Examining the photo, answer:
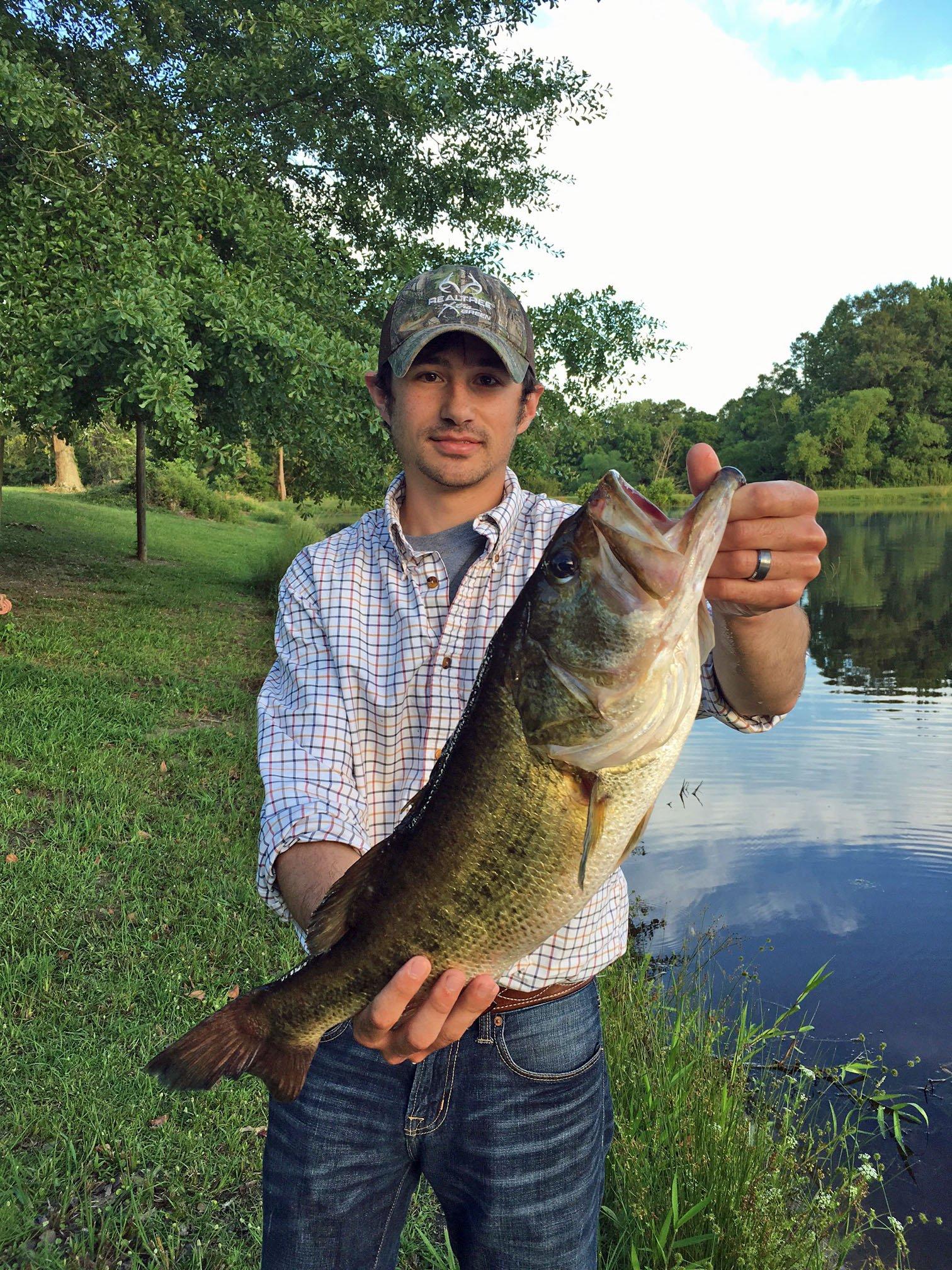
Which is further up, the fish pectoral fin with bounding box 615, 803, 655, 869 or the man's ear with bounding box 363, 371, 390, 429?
the man's ear with bounding box 363, 371, 390, 429

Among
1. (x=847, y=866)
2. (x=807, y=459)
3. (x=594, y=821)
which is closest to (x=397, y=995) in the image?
(x=594, y=821)

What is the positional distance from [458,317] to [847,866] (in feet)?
24.7

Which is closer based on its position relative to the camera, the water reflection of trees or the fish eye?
the fish eye

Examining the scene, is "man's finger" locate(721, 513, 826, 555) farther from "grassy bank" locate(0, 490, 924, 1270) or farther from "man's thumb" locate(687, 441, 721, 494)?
"grassy bank" locate(0, 490, 924, 1270)

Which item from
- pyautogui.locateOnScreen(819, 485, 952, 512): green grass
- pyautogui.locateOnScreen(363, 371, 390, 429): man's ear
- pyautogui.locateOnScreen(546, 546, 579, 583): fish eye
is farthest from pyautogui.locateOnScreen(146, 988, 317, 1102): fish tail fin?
pyautogui.locateOnScreen(819, 485, 952, 512): green grass

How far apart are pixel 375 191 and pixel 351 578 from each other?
44.5ft

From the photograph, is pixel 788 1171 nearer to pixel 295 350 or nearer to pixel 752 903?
pixel 752 903

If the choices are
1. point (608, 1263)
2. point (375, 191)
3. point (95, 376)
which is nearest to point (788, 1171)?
point (608, 1263)

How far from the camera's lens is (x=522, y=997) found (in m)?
2.13

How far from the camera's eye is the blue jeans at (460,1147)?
2041 millimetres

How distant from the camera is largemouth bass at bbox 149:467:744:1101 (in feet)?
5.50

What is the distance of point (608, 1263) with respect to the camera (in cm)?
320

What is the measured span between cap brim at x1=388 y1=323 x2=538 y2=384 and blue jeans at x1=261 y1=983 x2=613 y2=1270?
1.64 m

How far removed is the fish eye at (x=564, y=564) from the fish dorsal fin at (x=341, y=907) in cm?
68
